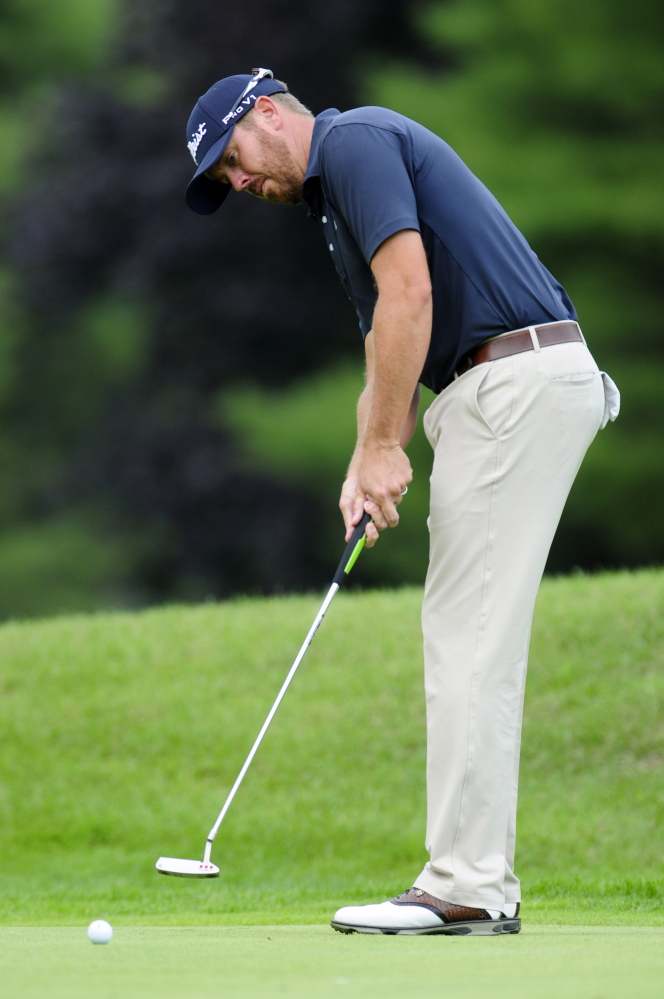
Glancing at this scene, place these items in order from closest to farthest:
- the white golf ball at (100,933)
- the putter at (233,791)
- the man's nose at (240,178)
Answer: the white golf ball at (100,933)
the putter at (233,791)
the man's nose at (240,178)

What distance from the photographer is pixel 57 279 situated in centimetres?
1491

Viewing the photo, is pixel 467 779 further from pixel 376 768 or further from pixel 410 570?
pixel 410 570

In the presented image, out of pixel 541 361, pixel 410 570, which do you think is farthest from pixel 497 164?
pixel 541 361

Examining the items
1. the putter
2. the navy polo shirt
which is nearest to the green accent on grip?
the putter

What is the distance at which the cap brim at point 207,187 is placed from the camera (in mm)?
2717

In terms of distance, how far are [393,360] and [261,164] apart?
54 centimetres

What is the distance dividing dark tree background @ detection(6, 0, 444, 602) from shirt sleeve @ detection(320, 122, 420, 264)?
10929 mm

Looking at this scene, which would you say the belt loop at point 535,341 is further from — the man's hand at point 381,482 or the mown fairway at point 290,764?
the mown fairway at point 290,764

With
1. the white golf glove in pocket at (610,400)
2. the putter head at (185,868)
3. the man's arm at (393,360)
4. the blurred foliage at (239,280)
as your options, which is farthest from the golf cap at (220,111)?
the blurred foliage at (239,280)

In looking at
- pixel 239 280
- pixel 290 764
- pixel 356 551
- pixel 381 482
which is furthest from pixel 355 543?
pixel 239 280

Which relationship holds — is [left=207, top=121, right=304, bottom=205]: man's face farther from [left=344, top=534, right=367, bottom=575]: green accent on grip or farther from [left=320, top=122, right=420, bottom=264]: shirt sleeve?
[left=344, top=534, right=367, bottom=575]: green accent on grip

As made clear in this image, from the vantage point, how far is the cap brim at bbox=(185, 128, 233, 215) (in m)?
2.72

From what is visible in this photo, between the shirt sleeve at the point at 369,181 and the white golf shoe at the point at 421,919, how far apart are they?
1177mm

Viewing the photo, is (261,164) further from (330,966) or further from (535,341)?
(330,966)
